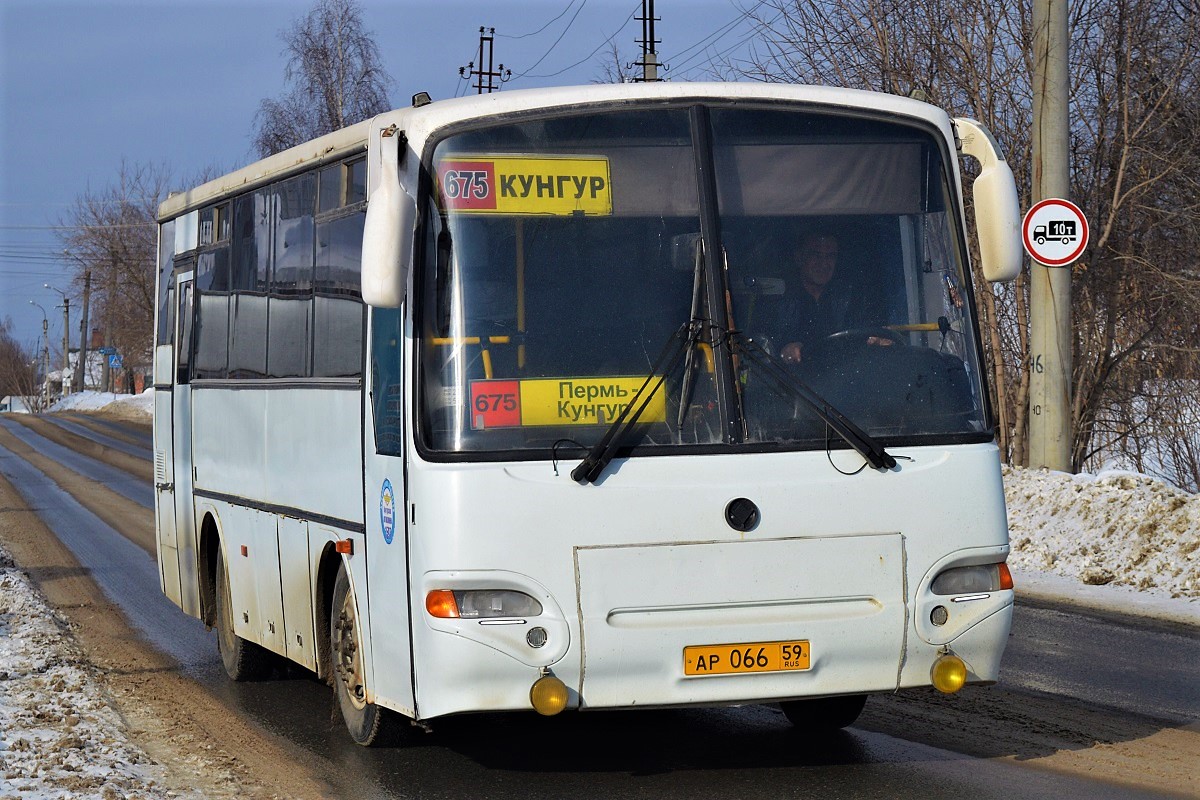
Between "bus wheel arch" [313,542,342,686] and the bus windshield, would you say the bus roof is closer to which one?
the bus windshield

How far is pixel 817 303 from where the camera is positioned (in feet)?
22.0

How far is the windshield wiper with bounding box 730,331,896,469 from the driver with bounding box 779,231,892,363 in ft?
0.26

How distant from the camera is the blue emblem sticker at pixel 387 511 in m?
6.75

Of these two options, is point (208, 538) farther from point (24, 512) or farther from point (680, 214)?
point (24, 512)

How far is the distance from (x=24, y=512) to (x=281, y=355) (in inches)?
600

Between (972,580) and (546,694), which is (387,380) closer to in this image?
(546,694)

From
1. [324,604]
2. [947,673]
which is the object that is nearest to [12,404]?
[324,604]

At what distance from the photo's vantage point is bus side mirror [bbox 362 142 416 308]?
630 cm

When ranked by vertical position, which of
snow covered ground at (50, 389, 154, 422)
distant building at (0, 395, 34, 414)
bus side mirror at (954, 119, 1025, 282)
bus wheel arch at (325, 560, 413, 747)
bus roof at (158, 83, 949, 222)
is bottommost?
distant building at (0, 395, 34, 414)

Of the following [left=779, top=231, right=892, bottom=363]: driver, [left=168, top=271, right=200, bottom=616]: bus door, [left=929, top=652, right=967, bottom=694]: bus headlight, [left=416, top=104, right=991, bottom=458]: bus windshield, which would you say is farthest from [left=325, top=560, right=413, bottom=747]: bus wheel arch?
[left=168, top=271, right=200, bottom=616]: bus door

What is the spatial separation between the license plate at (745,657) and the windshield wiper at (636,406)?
0.77m

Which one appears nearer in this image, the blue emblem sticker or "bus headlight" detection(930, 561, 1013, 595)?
"bus headlight" detection(930, 561, 1013, 595)

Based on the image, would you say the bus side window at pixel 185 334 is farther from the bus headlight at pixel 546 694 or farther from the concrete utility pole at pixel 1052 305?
the concrete utility pole at pixel 1052 305

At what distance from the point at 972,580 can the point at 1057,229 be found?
977 centimetres
